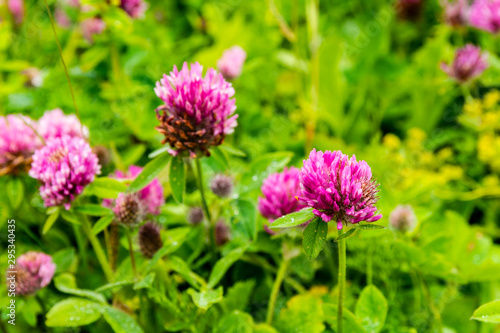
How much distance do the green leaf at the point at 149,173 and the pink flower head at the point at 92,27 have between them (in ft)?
2.75

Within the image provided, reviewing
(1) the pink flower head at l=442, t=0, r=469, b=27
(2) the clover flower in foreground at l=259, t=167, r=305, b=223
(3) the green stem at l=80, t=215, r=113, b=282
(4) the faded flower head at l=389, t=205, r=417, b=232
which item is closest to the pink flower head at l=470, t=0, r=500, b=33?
(1) the pink flower head at l=442, t=0, r=469, b=27

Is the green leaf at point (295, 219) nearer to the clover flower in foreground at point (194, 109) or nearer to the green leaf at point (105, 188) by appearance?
the clover flower in foreground at point (194, 109)

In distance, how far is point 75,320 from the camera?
100cm

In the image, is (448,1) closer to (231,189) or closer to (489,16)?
(489,16)

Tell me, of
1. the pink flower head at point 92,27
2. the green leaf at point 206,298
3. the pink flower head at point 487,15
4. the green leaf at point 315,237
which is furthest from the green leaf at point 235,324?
the pink flower head at point 487,15

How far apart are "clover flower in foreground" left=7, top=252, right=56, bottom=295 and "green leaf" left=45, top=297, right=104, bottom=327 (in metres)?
0.09

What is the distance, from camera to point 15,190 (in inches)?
46.7

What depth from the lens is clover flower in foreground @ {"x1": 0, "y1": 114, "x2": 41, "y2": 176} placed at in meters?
1.16

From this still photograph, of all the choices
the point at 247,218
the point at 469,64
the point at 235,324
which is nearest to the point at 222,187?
the point at 247,218

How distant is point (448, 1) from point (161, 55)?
133 centimetres

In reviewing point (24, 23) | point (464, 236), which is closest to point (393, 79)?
point (464, 236)

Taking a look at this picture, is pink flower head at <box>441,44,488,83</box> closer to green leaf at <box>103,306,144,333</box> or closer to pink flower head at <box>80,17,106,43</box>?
pink flower head at <box>80,17,106,43</box>

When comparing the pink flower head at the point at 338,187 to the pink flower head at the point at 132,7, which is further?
the pink flower head at the point at 132,7

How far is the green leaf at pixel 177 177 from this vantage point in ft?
3.30
